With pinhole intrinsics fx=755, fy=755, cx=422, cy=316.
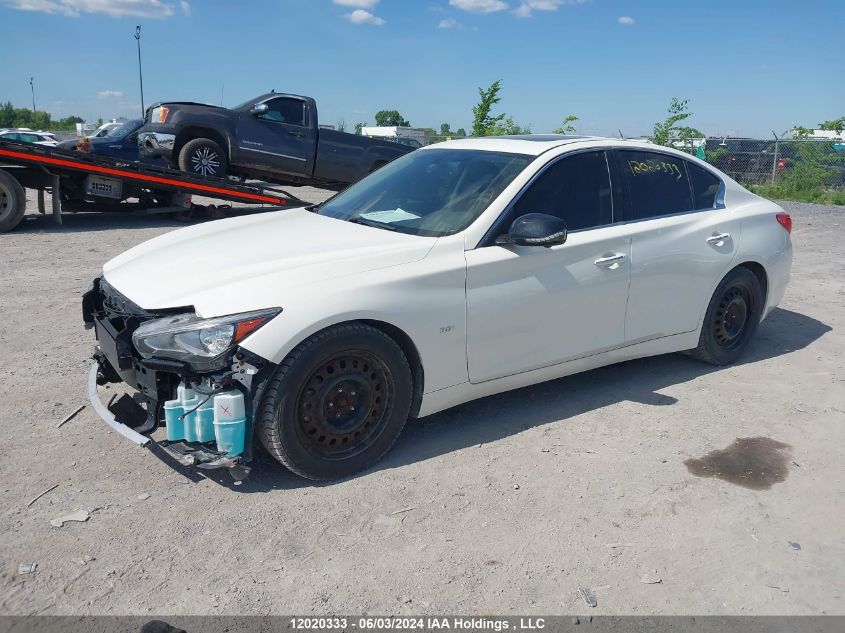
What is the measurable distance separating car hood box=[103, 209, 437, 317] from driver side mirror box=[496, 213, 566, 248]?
46cm

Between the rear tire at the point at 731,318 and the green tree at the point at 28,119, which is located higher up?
the green tree at the point at 28,119

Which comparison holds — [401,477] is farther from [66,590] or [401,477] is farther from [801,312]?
[801,312]

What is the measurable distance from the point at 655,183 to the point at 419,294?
7.32 feet

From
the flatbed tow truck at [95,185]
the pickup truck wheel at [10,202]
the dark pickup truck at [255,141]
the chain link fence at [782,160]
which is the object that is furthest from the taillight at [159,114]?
the chain link fence at [782,160]

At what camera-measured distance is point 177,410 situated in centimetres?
349

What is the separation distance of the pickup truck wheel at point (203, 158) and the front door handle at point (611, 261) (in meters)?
10.5

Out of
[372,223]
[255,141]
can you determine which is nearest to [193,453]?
[372,223]

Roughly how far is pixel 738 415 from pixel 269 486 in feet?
9.87

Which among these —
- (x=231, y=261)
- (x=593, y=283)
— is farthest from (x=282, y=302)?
(x=593, y=283)

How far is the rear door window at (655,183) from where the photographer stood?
5004mm

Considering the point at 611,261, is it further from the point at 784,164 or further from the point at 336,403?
the point at 784,164

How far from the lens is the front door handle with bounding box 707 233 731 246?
5297 millimetres

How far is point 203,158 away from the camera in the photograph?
1380 cm

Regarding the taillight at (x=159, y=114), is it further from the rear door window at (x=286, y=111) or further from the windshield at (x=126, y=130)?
the windshield at (x=126, y=130)
